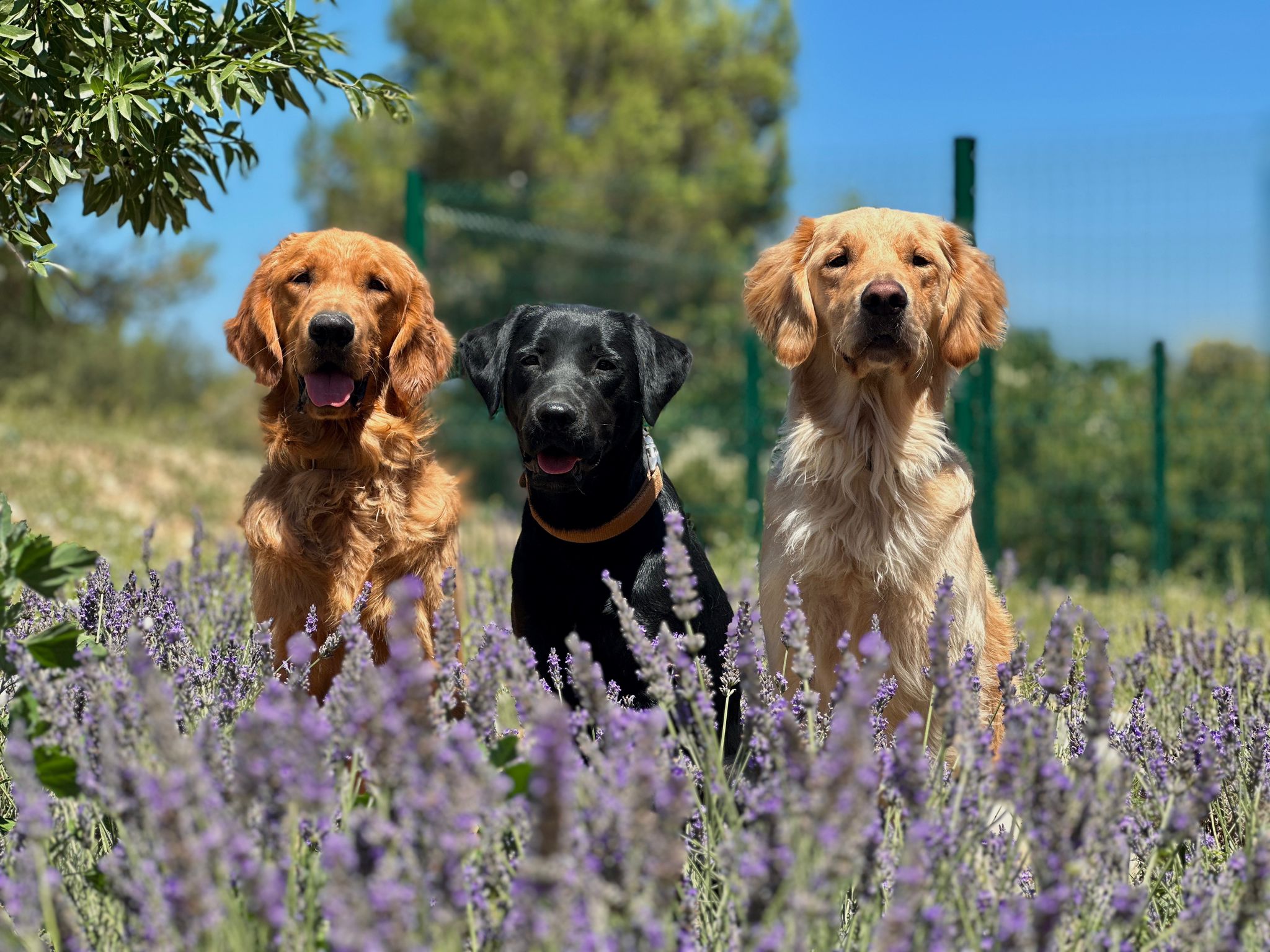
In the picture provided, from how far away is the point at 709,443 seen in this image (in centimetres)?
1434

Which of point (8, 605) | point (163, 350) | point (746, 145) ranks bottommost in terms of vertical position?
point (8, 605)

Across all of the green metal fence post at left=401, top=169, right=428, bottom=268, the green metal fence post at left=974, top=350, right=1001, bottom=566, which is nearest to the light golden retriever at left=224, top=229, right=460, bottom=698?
the green metal fence post at left=974, top=350, right=1001, bottom=566

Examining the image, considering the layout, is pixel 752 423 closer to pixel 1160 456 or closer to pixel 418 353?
pixel 1160 456

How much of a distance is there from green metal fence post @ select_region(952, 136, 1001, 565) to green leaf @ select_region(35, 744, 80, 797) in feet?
14.7

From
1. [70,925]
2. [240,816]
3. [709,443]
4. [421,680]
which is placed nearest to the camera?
[421,680]

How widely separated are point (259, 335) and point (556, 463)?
0.99 m

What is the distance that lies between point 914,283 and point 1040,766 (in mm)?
1793

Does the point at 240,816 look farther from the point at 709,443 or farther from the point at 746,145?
the point at 746,145

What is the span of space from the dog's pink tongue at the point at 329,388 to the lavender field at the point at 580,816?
0.85 m

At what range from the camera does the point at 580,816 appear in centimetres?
172

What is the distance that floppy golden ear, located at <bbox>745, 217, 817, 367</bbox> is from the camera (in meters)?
3.42

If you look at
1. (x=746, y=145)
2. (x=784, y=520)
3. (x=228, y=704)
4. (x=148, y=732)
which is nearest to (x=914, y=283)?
(x=784, y=520)

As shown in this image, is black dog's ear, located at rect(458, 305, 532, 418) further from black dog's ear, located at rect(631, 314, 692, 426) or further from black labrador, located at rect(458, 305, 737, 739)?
black dog's ear, located at rect(631, 314, 692, 426)

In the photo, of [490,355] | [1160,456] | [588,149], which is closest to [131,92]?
[490,355]
